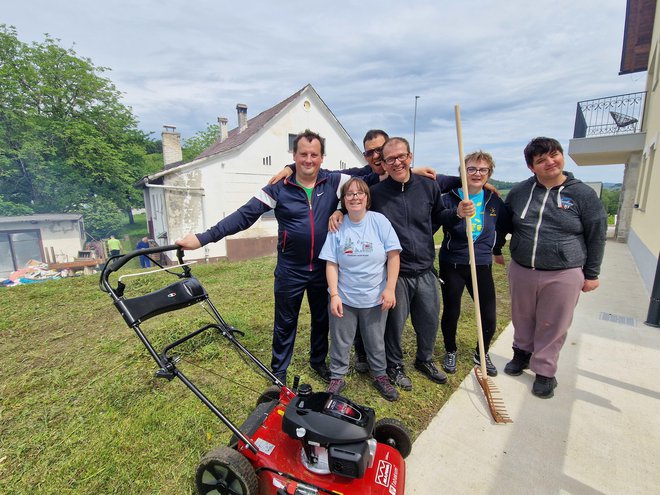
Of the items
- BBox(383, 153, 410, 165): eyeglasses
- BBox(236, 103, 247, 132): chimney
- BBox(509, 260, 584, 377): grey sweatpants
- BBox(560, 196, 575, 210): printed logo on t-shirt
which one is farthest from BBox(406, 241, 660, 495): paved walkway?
BBox(236, 103, 247, 132): chimney

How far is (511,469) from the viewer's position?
190cm

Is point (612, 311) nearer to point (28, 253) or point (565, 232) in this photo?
point (565, 232)

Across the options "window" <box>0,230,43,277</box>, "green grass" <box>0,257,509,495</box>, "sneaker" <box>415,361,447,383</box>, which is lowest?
"window" <box>0,230,43,277</box>

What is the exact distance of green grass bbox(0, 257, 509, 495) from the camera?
2.01 meters

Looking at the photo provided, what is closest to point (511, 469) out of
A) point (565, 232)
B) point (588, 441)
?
point (588, 441)

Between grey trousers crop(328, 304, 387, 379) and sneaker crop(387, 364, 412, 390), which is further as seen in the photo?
sneaker crop(387, 364, 412, 390)

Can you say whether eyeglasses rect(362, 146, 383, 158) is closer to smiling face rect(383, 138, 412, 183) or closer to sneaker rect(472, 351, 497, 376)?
smiling face rect(383, 138, 412, 183)

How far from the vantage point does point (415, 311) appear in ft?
8.71

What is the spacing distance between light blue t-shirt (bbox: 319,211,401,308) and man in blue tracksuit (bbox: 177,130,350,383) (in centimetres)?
18

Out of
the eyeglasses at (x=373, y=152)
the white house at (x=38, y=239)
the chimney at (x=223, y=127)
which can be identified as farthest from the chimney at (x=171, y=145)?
the eyeglasses at (x=373, y=152)

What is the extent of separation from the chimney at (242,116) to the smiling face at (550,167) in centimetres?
1533

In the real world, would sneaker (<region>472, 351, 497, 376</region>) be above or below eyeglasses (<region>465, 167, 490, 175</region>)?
below

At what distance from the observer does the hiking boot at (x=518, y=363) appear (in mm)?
2873

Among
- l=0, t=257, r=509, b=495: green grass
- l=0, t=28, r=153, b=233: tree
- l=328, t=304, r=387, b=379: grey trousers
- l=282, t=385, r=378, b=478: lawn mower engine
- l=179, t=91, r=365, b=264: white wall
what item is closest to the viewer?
l=282, t=385, r=378, b=478: lawn mower engine
